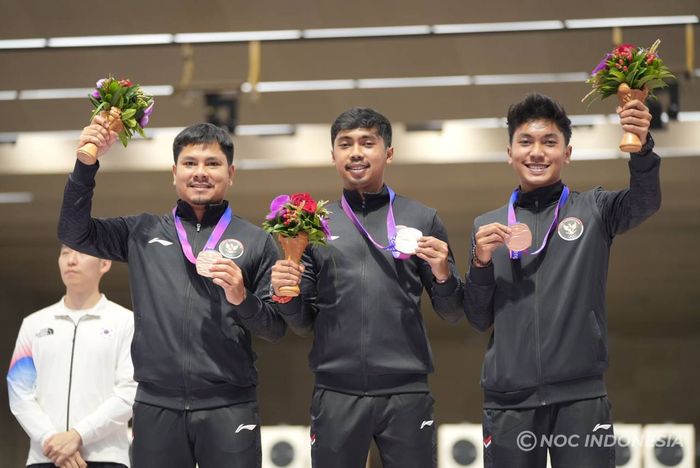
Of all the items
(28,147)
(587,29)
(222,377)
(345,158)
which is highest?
(587,29)

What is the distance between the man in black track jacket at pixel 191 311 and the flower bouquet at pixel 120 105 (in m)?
0.06

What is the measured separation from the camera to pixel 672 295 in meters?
11.6

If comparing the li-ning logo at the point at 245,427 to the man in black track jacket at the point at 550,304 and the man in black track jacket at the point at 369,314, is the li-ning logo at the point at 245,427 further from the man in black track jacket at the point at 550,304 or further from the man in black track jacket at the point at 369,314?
the man in black track jacket at the point at 550,304

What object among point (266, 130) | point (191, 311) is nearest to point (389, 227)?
point (191, 311)

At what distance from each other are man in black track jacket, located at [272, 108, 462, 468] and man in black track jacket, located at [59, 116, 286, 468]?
0.21 meters

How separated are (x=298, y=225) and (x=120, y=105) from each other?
0.91 metres

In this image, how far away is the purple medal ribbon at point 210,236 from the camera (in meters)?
3.98

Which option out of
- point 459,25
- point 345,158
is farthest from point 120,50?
point 345,158

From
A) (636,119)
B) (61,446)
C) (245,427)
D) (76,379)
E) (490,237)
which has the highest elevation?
(636,119)

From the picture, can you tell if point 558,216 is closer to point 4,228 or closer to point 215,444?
point 215,444

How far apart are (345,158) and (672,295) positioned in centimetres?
848

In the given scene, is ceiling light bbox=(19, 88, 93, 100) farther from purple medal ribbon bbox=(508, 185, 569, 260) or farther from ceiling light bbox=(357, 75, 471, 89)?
purple medal ribbon bbox=(508, 185, 569, 260)

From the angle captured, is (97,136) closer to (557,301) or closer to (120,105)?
(120,105)

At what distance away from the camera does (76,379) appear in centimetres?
512
